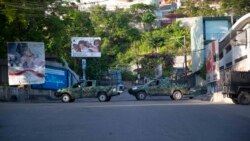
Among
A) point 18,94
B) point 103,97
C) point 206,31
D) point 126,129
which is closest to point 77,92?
point 103,97

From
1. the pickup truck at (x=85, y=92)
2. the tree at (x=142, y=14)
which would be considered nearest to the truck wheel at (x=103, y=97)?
the pickup truck at (x=85, y=92)

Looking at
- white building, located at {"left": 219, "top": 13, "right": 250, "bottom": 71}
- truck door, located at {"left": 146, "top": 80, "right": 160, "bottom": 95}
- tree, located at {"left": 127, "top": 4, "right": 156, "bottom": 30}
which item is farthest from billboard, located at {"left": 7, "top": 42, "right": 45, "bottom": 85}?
tree, located at {"left": 127, "top": 4, "right": 156, "bottom": 30}

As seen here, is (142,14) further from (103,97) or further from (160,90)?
(103,97)

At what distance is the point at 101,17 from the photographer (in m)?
87.4

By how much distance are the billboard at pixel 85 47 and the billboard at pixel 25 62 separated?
24378mm

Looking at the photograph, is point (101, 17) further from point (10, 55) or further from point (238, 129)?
point (238, 129)

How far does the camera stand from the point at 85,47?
66.2 metres

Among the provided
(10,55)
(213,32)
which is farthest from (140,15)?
(10,55)

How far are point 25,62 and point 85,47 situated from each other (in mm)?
26535

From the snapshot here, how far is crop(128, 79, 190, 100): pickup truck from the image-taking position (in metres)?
39.7

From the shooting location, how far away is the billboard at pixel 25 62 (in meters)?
39.1

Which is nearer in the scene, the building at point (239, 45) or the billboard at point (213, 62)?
the building at point (239, 45)

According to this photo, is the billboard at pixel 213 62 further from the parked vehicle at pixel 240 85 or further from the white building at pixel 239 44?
the parked vehicle at pixel 240 85

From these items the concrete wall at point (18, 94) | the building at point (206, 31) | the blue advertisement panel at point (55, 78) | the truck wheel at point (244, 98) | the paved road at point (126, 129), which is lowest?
the paved road at point (126, 129)
